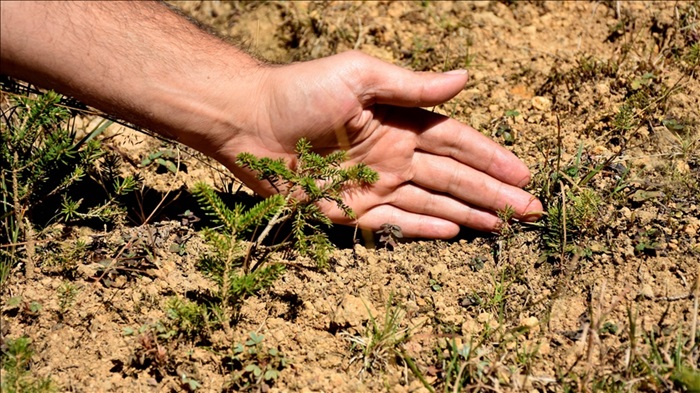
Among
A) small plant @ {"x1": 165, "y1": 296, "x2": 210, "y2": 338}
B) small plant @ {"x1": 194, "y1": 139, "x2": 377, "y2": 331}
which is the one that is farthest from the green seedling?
small plant @ {"x1": 165, "y1": 296, "x2": 210, "y2": 338}

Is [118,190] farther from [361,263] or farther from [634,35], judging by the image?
[634,35]

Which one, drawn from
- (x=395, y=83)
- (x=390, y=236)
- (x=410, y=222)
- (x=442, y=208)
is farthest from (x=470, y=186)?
(x=395, y=83)

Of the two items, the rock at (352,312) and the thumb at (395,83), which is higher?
the thumb at (395,83)

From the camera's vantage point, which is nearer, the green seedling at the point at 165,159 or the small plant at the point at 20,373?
the small plant at the point at 20,373

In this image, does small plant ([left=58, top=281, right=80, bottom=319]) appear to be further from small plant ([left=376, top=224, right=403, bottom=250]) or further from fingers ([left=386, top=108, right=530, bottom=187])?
fingers ([left=386, top=108, right=530, bottom=187])

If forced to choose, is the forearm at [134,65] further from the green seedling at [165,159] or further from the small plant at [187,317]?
the small plant at [187,317]

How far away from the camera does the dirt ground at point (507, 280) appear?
2662mm

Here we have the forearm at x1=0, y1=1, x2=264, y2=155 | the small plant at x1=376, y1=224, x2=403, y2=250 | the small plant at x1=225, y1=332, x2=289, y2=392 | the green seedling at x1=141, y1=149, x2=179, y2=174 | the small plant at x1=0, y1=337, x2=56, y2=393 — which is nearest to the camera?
the small plant at x1=0, y1=337, x2=56, y2=393

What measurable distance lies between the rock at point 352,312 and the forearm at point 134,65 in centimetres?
95

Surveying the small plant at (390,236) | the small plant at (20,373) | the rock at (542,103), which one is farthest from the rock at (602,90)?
the small plant at (20,373)

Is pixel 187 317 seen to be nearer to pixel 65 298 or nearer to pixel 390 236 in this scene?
pixel 65 298

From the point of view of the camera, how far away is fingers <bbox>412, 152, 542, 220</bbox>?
3.25m

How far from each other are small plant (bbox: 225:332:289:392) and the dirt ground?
0.05 metres

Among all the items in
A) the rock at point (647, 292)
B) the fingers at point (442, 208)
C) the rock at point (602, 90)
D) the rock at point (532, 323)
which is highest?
the rock at point (602, 90)
